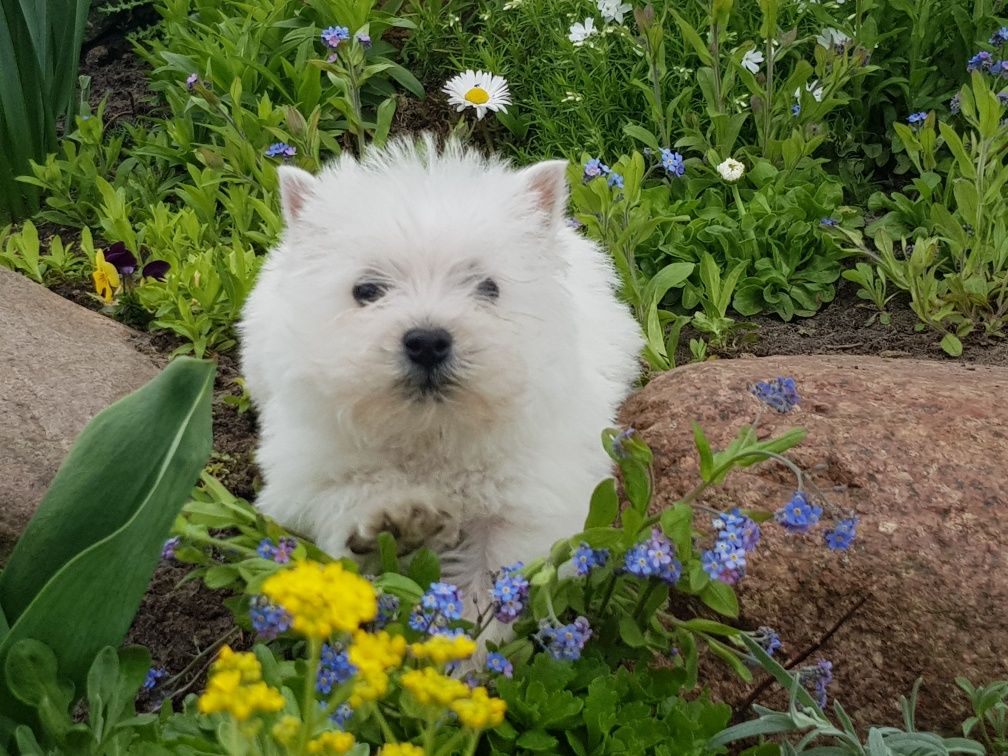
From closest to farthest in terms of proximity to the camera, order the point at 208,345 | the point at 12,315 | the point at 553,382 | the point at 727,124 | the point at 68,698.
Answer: the point at 68,698 < the point at 553,382 < the point at 12,315 < the point at 208,345 < the point at 727,124

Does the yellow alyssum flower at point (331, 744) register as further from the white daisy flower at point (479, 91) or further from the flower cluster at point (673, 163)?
the white daisy flower at point (479, 91)

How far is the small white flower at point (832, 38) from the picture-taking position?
4998mm

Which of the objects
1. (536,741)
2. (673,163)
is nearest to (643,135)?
(673,163)

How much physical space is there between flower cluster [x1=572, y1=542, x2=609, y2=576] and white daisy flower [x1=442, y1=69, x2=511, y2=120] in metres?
3.43

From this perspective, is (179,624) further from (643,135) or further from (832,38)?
(832,38)

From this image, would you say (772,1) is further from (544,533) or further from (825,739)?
(825,739)

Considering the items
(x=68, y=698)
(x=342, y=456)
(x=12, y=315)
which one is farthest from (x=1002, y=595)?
(x=12, y=315)

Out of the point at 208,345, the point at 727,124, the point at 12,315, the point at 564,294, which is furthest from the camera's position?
the point at 727,124

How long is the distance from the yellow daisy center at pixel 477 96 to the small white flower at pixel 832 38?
1.60 metres

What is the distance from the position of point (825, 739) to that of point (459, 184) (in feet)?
5.31

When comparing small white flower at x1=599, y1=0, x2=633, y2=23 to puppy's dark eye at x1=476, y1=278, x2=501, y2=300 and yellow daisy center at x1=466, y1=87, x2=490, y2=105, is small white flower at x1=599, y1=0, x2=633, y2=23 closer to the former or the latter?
yellow daisy center at x1=466, y1=87, x2=490, y2=105

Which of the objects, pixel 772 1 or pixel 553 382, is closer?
pixel 553 382

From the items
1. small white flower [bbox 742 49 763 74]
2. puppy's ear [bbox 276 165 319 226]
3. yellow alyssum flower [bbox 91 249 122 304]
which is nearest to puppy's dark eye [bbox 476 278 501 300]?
puppy's ear [bbox 276 165 319 226]

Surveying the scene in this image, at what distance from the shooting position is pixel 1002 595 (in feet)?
8.31
